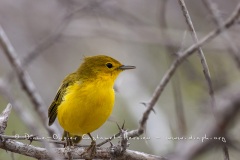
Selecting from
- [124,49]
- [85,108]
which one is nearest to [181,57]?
[85,108]

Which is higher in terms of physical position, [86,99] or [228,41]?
[86,99]

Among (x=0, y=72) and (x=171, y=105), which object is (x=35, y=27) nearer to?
(x=0, y=72)

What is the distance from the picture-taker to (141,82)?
6988mm

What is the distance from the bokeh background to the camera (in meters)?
6.24

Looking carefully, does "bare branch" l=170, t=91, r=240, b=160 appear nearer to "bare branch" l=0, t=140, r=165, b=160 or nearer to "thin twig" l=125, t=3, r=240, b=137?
"thin twig" l=125, t=3, r=240, b=137

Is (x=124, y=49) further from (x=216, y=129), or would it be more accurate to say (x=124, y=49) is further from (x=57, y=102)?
(x=216, y=129)

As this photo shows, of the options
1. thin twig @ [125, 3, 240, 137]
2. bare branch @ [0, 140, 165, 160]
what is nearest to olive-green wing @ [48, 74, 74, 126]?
bare branch @ [0, 140, 165, 160]

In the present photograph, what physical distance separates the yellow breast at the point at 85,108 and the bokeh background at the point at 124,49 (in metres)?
1.21

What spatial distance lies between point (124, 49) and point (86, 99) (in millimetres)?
4217

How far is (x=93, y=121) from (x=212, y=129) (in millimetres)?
3347

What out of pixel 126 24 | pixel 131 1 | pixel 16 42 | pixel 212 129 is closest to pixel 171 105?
pixel 126 24

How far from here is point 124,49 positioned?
8.49 meters

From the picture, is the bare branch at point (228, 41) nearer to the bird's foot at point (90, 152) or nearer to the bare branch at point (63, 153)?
the bare branch at point (63, 153)

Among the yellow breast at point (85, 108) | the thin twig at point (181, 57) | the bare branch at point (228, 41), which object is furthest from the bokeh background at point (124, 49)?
the thin twig at point (181, 57)
